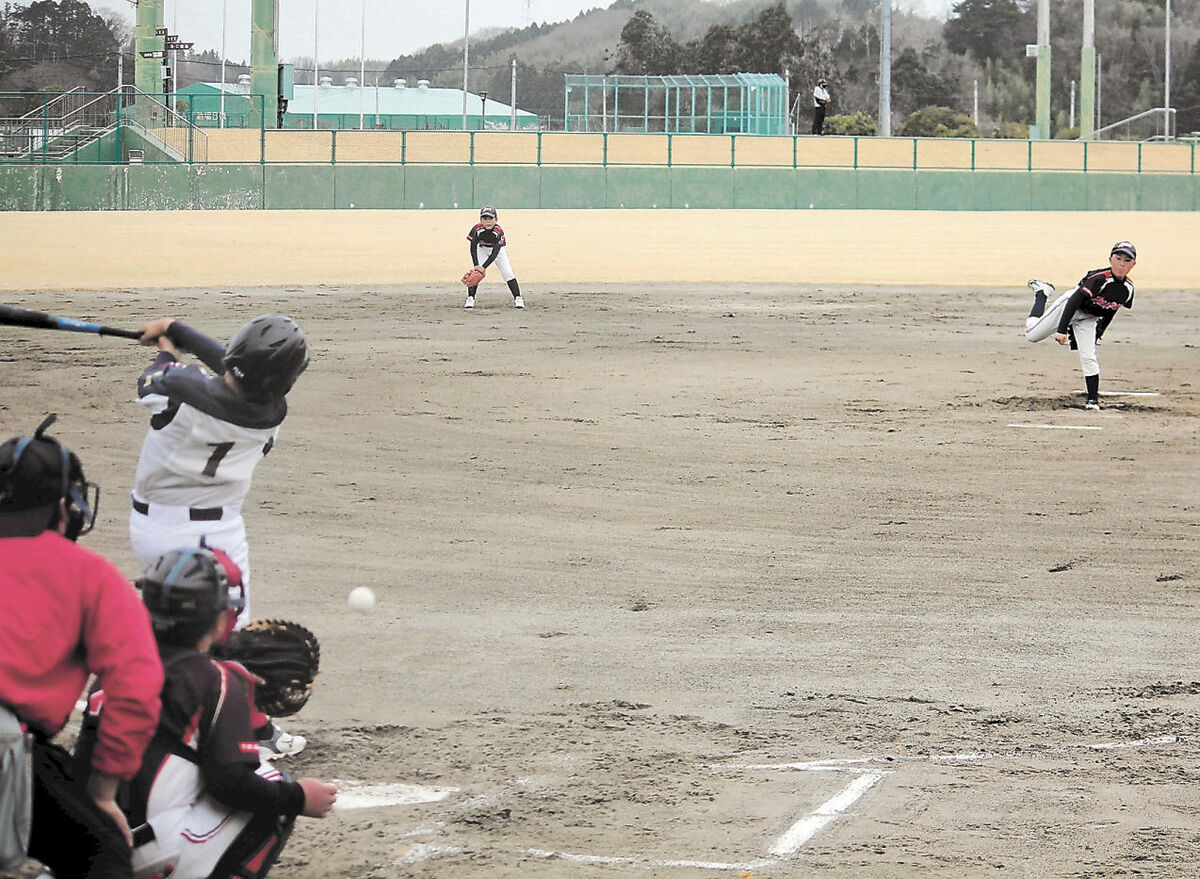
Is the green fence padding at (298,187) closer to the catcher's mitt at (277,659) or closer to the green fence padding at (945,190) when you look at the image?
the green fence padding at (945,190)

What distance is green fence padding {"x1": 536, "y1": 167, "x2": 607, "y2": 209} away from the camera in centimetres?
4294

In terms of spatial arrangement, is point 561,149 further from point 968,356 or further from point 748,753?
point 748,753

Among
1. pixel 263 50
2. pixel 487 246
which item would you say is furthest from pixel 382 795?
pixel 263 50

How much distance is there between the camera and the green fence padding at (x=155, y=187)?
38.6 metres

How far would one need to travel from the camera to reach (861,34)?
135125 mm

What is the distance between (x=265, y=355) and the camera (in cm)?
478

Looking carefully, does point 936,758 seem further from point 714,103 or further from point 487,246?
point 714,103

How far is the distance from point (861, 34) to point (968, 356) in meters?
123

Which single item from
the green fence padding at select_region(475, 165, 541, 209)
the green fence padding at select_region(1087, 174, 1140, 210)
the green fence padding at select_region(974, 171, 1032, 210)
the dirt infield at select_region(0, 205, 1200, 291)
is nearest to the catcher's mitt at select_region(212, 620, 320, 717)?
the dirt infield at select_region(0, 205, 1200, 291)

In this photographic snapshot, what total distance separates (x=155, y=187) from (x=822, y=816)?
36853 mm

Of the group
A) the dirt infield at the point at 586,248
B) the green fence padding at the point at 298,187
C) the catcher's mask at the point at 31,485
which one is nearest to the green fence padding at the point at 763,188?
the dirt infield at the point at 586,248

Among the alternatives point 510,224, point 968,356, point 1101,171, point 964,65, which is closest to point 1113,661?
point 968,356

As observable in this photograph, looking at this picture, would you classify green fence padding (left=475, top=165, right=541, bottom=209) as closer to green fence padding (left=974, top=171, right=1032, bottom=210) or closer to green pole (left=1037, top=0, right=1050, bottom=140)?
green fence padding (left=974, top=171, right=1032, bottom=210)

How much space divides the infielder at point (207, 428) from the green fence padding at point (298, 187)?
36.0 metres
